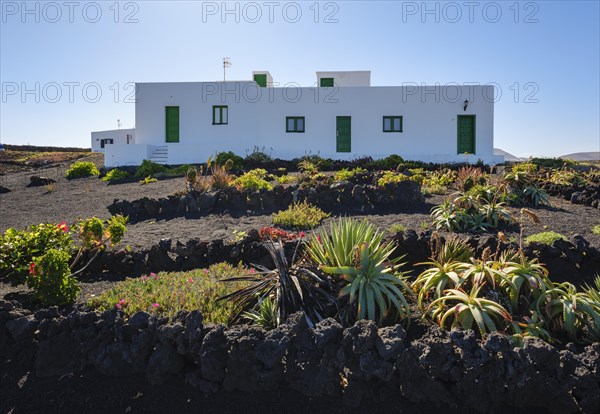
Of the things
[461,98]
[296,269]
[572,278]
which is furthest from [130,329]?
[461,98]

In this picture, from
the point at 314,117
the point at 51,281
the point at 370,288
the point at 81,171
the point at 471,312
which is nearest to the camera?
the point at 471,312

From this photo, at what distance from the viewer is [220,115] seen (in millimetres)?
22109

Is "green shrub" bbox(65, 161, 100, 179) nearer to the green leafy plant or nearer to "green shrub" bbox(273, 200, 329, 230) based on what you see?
the green leafy plant

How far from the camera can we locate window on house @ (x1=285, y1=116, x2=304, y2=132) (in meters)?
22.1

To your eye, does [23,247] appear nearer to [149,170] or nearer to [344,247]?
[344,247]

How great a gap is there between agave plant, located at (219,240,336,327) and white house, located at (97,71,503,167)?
17480 millimetres

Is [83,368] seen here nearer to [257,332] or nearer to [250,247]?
[257,332]

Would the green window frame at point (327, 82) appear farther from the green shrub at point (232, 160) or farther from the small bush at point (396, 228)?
the small bush at point (396, 228)

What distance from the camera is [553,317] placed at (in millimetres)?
4180

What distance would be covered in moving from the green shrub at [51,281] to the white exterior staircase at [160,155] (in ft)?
56.7

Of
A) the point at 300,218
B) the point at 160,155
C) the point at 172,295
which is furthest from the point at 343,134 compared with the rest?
the point at 172,295

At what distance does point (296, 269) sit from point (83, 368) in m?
2.02

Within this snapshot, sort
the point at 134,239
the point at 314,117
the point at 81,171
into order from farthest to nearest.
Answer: the point at 314,117
the point at 81,171
the point at 134,239

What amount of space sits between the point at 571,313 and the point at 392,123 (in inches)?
742
